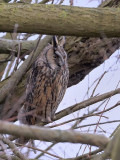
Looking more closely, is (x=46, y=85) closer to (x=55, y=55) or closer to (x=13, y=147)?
(x=55, y=55)

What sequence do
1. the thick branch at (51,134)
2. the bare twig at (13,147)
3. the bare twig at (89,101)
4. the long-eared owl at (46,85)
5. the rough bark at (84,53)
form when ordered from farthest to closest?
1. the long-eared owl at (46,85)
2. the rough bark at (84,53)
3. the bare twig at (89,101)
4. the bare twig at (13,147)
5. the thick branch at (51,134)

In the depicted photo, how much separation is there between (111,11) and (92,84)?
2.71 ft

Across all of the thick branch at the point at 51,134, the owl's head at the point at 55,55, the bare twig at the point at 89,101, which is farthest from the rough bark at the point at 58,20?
the thick branch at the point at 51,134

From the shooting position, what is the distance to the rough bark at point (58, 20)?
311 cm

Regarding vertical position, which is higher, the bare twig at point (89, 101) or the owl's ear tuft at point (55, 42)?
the owl's ear tuft at point (55, 42)

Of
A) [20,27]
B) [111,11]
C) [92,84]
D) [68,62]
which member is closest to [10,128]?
[20,27]

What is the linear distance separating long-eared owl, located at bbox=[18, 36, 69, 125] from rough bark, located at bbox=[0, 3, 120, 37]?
3.55 ft

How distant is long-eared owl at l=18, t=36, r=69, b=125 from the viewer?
14.2 ft

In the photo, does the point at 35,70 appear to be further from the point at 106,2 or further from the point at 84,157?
the point at 84,157

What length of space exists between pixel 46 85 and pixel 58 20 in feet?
4.43

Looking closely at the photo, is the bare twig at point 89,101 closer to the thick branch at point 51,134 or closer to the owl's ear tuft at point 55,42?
the owl's ear tuft at point 55,42

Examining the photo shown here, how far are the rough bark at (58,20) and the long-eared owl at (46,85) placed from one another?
3.55 ft

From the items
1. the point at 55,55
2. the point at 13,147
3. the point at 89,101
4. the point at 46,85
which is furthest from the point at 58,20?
the point at 46,85

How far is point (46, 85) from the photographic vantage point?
14.5 feet
